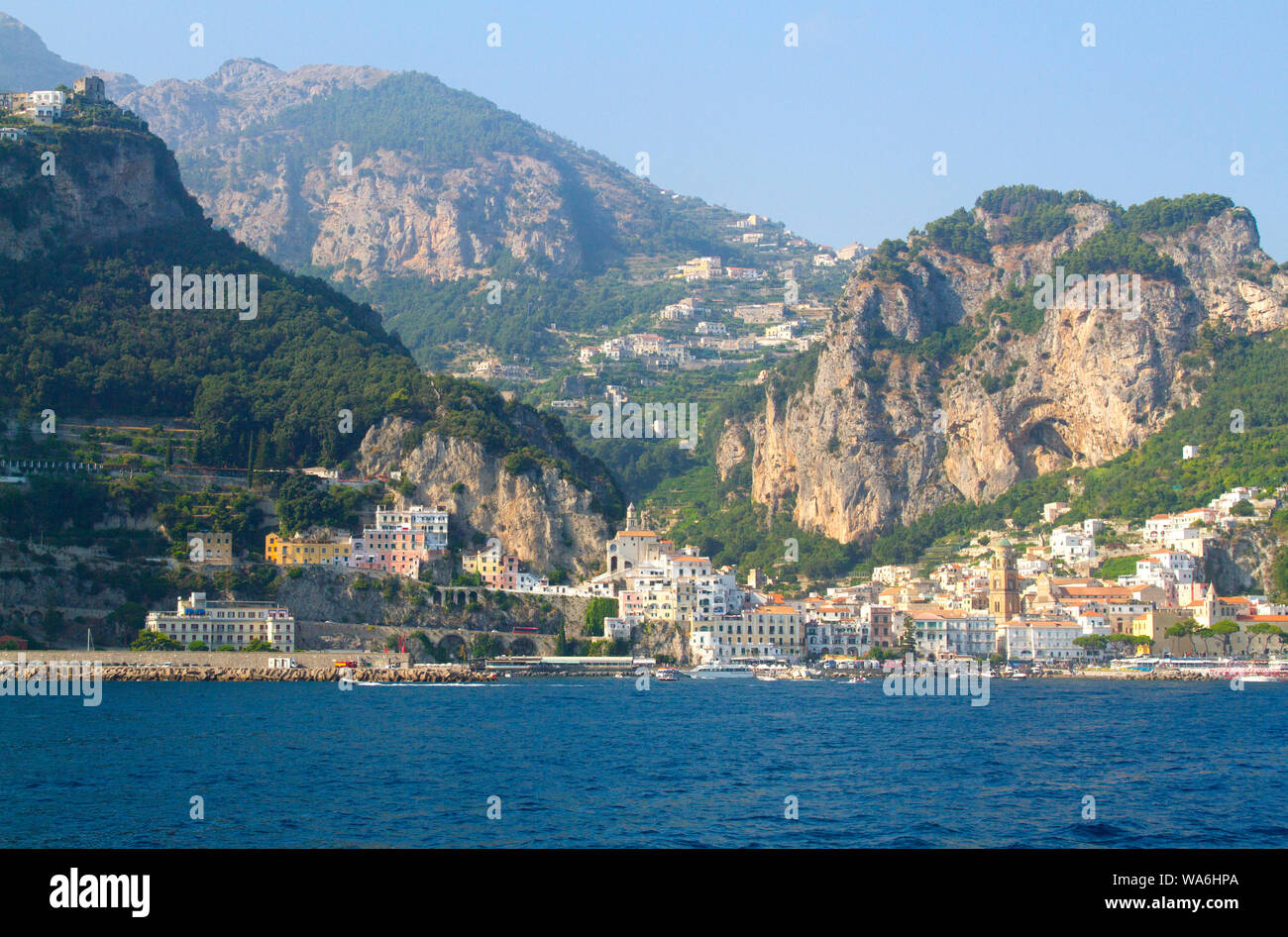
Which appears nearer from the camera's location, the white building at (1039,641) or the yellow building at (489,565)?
the white building at (1039,641)

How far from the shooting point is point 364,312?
13412 centimetres

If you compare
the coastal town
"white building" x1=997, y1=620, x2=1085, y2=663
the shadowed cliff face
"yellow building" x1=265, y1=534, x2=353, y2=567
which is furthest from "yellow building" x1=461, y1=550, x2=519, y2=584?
the shadowed cliff face

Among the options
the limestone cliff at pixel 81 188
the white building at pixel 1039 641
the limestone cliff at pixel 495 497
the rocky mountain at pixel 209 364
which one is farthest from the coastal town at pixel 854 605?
the limestone cliff at pixel 81 188

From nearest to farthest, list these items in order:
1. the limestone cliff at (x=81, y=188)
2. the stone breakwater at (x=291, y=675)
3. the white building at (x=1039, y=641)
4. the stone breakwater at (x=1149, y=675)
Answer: the stone breakwater at (x=291, y=675) < the stone breakwater at (x=1149, y=675) < the white building at (x=1039, y=641) < the limestone cliff at (x=81, y=188)

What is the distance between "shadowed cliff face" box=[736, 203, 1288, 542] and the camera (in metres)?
137

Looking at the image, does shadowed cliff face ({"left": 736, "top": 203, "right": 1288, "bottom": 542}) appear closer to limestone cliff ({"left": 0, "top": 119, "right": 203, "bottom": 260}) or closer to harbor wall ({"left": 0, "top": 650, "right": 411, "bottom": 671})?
limestone cliff ({"left": 0, "top": 119, "right": 203, "bottom": 260})

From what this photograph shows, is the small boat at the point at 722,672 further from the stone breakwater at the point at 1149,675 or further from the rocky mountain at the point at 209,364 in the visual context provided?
the stone breakwater at the point at 1149,675

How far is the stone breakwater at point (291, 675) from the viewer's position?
78875 mm

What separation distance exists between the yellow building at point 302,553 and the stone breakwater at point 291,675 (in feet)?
37.3

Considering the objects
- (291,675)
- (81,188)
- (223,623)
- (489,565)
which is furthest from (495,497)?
(81,188)

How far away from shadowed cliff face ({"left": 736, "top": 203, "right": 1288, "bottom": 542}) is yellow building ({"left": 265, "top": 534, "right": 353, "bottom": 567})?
199 feet

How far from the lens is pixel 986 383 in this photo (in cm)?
14400

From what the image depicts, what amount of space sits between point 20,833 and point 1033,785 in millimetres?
23547
